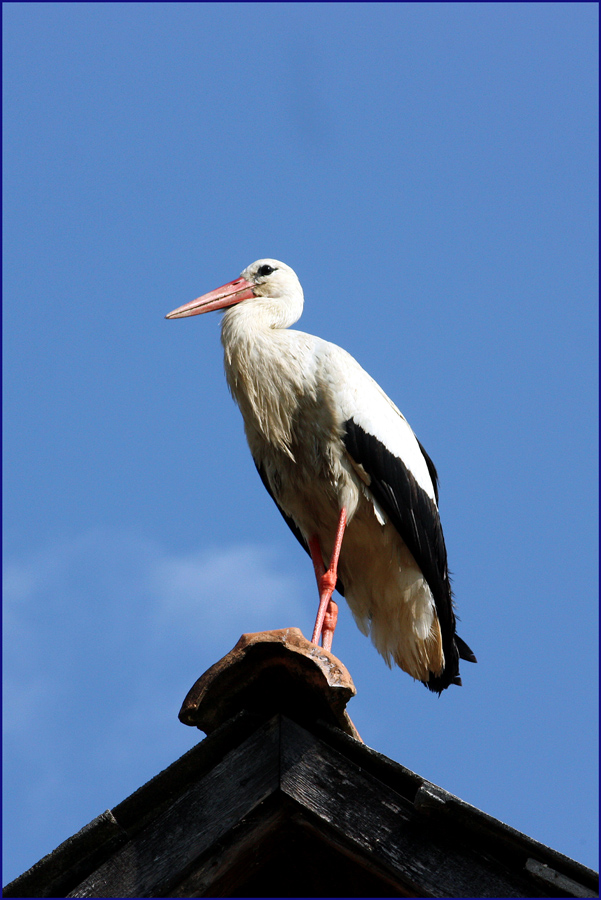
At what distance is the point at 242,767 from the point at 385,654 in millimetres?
3567

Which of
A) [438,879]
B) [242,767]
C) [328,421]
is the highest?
[328,421]

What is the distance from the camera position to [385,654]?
6266mm

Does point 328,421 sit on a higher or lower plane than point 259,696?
higher

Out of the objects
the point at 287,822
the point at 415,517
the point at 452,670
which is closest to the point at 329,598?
the point at 415,517

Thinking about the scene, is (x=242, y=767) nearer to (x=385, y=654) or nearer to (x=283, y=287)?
(x=385, y=654)

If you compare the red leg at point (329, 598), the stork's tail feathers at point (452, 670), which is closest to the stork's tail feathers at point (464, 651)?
the stork's tail feathers at point (452, 670)

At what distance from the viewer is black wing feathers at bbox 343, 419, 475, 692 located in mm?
5663

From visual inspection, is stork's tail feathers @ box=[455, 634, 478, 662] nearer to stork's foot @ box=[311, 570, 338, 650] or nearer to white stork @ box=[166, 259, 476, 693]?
white stork @ box=[166, 259, 476, 693]

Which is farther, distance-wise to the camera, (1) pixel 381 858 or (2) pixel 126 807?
(2) pixel 126 807

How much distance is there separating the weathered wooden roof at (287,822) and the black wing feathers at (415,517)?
9.20 ft

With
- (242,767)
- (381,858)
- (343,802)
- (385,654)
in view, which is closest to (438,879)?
(381,858)

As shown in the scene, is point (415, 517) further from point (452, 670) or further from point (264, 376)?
point (264, 376)

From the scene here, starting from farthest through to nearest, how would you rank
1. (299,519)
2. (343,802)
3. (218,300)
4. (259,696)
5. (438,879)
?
(218,300) → (299,519) → (259,696) → (343,802) → (438,879)

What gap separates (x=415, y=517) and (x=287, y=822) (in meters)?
3.20
